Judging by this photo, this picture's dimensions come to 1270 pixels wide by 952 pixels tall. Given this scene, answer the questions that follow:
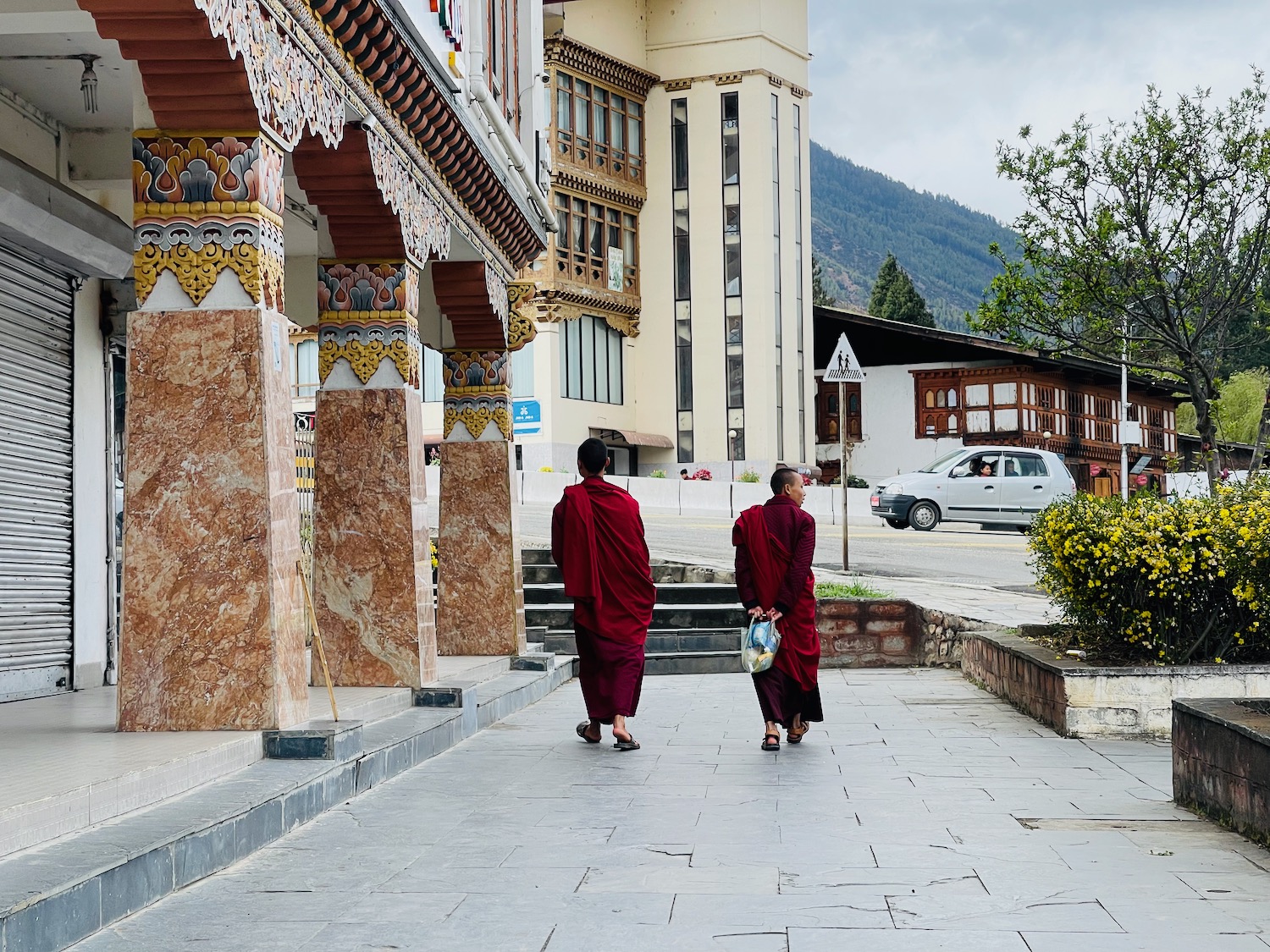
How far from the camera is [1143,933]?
13.8 feet

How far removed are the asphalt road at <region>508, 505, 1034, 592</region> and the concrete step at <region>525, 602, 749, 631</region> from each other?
11.1 feet

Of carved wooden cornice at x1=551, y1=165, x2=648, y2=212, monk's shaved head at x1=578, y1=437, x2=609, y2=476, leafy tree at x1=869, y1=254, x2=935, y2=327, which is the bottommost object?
monk's shaved head at x1=578, y1=437, x2=609, y2=476

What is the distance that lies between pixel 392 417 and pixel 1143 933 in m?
5.93

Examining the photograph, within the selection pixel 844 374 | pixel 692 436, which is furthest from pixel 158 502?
pixel 692 436

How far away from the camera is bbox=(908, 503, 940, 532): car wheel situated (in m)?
27.7

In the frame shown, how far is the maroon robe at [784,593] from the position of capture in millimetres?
8594

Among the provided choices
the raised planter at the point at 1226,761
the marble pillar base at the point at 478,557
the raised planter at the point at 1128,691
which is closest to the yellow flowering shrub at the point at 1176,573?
the raised planter at the point at 1128,691

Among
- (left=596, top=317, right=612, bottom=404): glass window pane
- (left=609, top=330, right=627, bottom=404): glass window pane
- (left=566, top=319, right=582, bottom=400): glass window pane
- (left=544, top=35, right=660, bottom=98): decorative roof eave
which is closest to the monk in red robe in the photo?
(left=566, top=319, right=582, bottom=400): glass window pane

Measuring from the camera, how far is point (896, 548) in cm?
2297

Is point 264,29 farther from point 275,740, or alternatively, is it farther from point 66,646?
point 66,646

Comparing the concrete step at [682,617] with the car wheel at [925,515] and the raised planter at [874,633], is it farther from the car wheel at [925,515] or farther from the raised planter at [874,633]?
the car wheel at [925,515]

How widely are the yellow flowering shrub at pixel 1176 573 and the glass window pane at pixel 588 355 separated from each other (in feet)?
110

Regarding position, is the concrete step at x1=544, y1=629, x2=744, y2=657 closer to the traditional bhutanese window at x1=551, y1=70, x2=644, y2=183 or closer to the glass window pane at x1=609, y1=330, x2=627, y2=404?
the traditional bhutanese window at x1=551, y1=70, x2=644, y2=183

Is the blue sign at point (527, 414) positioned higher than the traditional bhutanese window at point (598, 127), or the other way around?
the traditional bhutanese window at point (598, 127)
